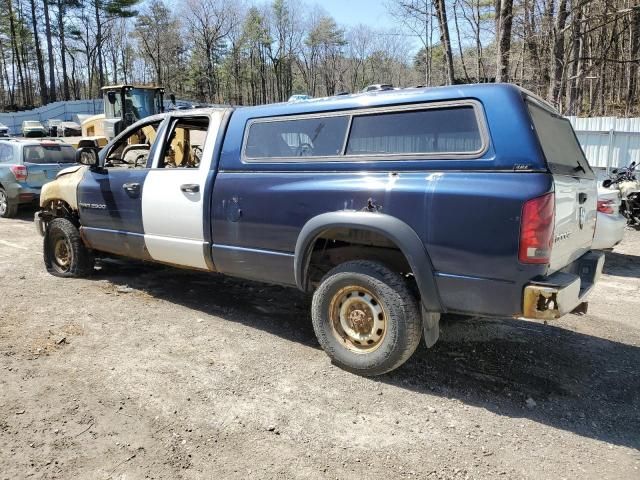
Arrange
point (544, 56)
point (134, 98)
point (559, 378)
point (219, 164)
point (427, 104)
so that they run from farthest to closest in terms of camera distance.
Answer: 1. point (544, 56)
2. point (134, 98)
3. point (219, 164)
4. point (559, 378)
5. point (427, 104)

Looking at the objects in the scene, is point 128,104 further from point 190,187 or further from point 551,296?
point 551,296

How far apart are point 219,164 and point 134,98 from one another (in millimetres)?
15678

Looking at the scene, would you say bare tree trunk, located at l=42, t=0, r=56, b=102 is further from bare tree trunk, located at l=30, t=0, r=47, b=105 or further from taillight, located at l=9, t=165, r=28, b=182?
taillight, located at l=9, t=165, r=28, b=182

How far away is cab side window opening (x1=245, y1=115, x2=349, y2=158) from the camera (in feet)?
12.8

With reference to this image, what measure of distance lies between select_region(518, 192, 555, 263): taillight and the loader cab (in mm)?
16972

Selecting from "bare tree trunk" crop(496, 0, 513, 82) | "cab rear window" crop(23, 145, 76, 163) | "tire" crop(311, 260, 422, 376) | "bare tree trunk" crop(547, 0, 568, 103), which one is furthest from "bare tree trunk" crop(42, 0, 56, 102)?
"tire" crop(311, 260, 422, 376)

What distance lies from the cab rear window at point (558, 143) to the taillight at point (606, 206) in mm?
2572

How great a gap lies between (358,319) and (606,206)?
14.6 ft

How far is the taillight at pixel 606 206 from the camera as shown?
6438 millimetres

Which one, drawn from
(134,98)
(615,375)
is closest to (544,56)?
(134,98)

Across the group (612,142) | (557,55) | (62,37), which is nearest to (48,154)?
(557,55)

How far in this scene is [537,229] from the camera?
117 inches

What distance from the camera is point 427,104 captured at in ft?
11.5

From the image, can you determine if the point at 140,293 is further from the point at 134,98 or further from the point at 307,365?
the point at 134,98
